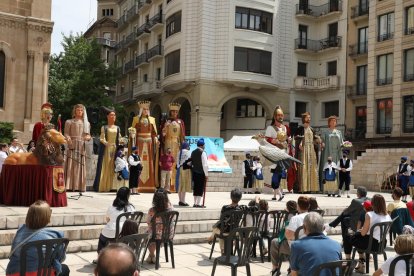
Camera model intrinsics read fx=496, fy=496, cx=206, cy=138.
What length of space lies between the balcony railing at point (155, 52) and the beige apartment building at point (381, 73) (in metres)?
14.1

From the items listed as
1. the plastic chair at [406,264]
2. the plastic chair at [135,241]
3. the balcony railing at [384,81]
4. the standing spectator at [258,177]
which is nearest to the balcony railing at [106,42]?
the balcony railing at [384,81]

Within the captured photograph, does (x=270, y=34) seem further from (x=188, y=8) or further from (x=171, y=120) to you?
(x=171, y=120)

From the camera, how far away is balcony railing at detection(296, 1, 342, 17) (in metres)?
36.8

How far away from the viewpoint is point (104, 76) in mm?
37344

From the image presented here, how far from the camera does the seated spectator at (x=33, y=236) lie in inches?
184

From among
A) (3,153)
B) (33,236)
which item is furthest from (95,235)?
(3,153)

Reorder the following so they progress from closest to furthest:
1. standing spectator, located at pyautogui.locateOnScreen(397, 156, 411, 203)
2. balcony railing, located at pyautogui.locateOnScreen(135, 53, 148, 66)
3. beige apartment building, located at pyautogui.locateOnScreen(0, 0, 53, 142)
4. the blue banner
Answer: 1. the blue banner
2. standing spectator, located at pyautogui.locateOnScreen(397, 156, 411, 203)
3. beige apartment building, located at pyautogui.locateOnScreen(0, 0, 53, 142)
4. balcony railing, located at pyautogui.locateOnScreen(135, 53, 148, 66)

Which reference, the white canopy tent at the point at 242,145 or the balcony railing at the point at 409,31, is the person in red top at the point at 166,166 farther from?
the balcony railing at the point at 409,31

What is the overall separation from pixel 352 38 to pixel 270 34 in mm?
6265

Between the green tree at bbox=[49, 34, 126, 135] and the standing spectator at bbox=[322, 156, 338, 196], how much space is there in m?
19.6

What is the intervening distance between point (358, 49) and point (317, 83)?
3.79m

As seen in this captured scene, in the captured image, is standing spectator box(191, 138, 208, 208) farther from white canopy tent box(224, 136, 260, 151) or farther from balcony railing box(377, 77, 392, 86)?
balcony railing box(377, 77, 392, 86)

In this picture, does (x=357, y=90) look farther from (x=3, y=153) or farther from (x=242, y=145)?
(x=3, y=153)

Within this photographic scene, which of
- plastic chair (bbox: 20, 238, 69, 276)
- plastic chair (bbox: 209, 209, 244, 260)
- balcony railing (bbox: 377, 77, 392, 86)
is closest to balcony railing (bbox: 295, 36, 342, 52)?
balcony railing (bbox: 377, 77, 392, 86)
